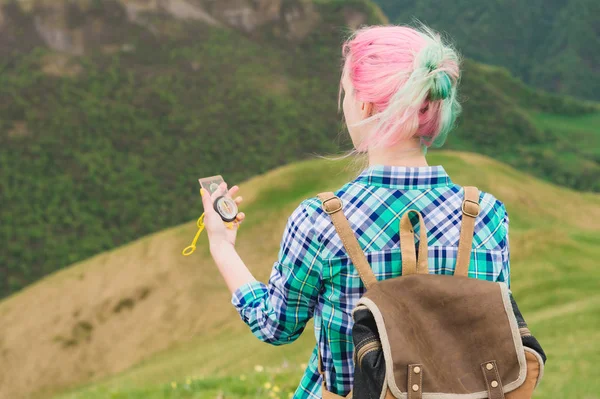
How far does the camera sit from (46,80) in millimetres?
39406

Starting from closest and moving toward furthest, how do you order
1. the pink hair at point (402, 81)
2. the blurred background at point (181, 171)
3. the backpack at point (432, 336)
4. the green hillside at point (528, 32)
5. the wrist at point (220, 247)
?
the backpack at point (432, 336), the pink hair at point (402, 81), the wrist at point (220, 247), the blurred background at point (181, 171), the green hillside at point (528, 32)

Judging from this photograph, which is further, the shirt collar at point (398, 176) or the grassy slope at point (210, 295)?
the grassy slope at point (210, 295)

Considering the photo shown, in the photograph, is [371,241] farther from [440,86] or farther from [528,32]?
[528,32]

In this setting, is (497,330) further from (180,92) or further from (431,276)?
(180,92)

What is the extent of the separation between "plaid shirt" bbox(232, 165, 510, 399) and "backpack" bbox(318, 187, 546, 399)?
4 cm

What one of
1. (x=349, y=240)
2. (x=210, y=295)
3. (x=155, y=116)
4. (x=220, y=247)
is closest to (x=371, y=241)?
(x=349, y=240)

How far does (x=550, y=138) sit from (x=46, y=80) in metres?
29.9

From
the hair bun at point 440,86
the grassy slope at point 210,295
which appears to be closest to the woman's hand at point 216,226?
the hair bun at point 440,86

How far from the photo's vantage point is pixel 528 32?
88.8 meters

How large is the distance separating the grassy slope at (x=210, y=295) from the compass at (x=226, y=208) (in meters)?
5.47

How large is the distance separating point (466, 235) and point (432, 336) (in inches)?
10.4

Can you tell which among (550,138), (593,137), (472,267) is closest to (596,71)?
(593,137)

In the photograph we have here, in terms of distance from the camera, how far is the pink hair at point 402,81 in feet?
5.56

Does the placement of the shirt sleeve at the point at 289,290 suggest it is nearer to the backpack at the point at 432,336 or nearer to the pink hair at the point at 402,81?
the backpack at the point at 432,336
